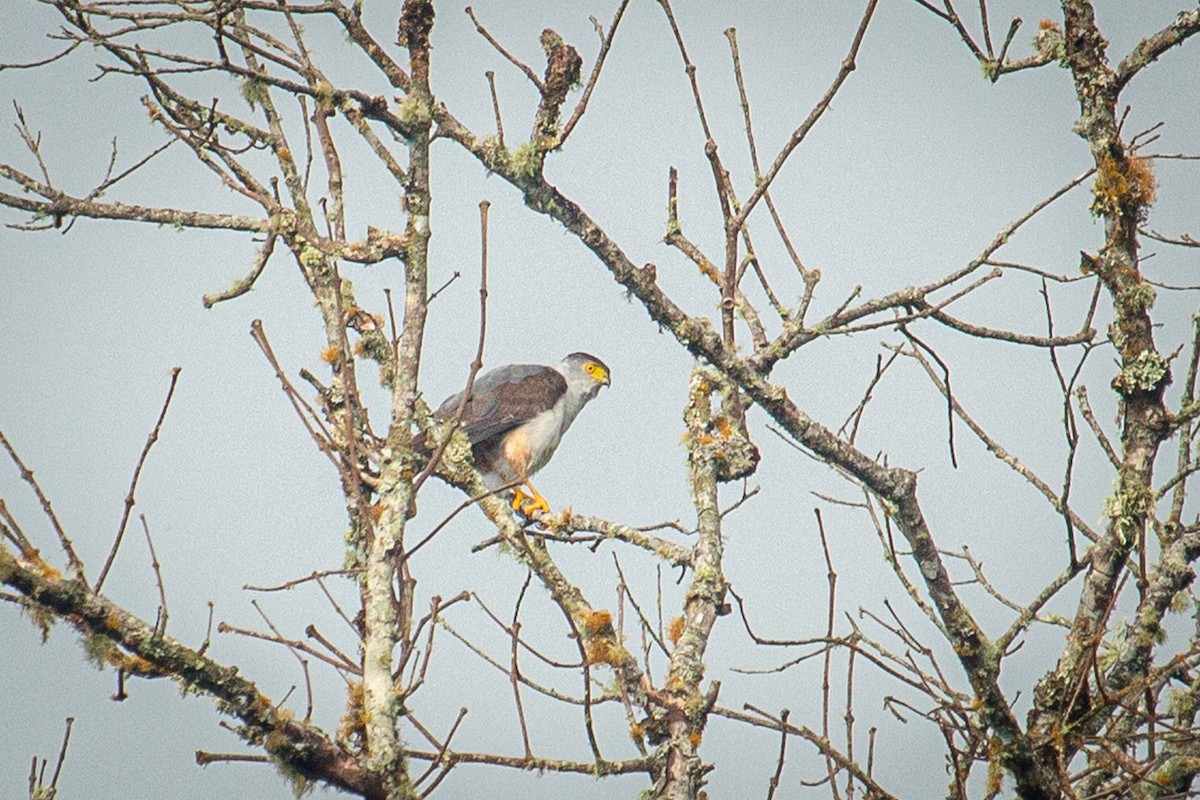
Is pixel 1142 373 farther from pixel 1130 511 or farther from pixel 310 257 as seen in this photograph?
pixel 310 257

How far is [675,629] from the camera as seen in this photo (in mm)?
3906

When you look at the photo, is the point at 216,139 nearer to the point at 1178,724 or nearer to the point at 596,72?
the point at 596,72

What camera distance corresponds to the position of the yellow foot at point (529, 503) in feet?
22.2

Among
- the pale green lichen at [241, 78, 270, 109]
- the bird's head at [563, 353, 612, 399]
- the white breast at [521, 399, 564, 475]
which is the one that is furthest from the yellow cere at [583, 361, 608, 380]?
the pale green lichen at [241, 78, 270, 109]

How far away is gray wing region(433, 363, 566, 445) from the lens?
7918 mm

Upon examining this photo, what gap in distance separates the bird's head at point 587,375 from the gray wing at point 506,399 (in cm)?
55

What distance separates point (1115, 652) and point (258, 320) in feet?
11.2

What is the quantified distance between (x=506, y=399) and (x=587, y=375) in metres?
1.36

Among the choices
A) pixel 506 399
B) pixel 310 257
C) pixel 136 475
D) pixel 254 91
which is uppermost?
pixel 506 399

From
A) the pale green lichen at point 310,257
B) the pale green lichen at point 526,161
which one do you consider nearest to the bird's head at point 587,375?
the pale green lichen at point 310,257

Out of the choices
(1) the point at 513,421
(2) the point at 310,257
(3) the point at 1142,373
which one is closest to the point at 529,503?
(1) the point at 513,421

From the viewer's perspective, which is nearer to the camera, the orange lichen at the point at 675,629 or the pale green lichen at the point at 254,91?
the orange lichen at the point at 675,629

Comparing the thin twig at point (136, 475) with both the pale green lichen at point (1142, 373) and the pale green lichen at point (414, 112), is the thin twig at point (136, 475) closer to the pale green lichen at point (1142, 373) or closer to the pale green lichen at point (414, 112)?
the pale green lichen at point (414, 112)

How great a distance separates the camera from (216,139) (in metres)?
4.69
